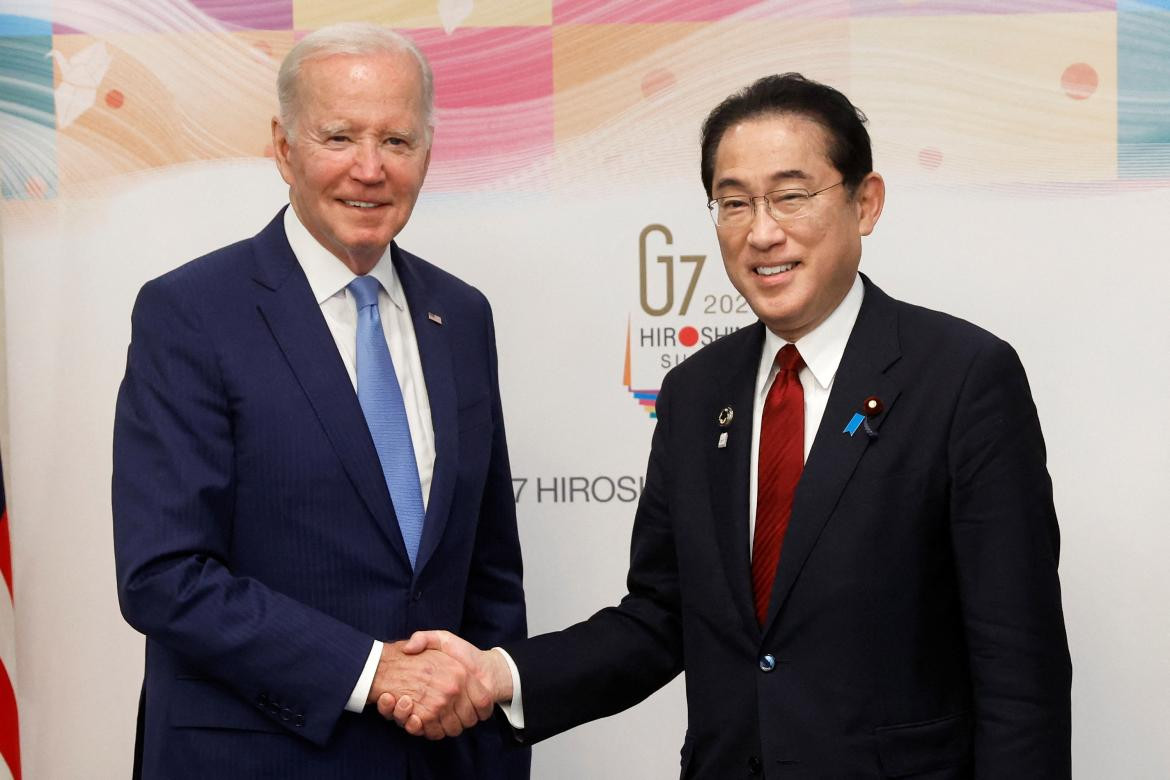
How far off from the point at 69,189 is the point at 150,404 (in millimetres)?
1456

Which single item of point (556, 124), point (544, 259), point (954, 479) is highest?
point (556, 124)

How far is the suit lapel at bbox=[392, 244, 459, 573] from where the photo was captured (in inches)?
92.4

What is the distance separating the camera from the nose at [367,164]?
2.36 m

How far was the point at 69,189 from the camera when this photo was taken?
11.4ft

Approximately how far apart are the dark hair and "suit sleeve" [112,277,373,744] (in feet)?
3.24

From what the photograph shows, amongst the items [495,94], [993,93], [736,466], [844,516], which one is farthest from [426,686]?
[993,93]

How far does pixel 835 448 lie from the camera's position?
6.79ft

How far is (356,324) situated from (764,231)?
777mm

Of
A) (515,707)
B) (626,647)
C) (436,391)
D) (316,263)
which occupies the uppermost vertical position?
(316,263)

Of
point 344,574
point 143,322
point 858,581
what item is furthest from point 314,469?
point 858,581

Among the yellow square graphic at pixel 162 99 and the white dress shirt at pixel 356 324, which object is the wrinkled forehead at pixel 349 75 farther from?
the yellow square graphic at pixel 162 99

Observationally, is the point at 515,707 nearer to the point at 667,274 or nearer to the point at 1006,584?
the point at 1006,584

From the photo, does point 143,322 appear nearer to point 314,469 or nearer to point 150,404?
point 150,404

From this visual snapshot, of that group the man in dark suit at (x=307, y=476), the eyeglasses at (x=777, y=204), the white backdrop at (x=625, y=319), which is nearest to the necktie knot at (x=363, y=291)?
the man in dark suit at (x=307, y=476)
